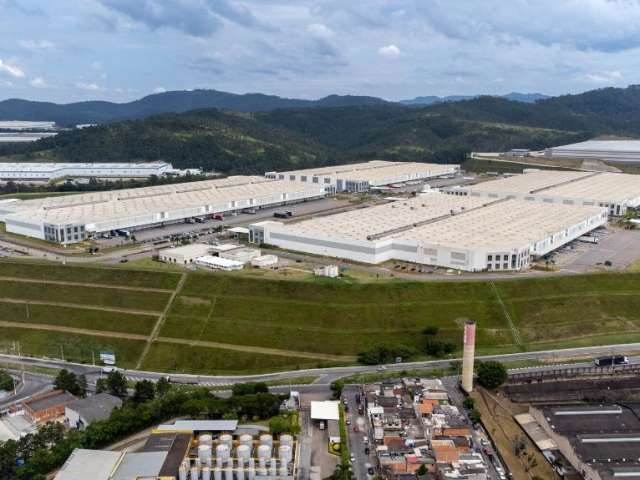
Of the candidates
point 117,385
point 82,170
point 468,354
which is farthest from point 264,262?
point 82,170

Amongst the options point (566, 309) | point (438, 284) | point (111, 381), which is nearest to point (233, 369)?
point (111, 381)

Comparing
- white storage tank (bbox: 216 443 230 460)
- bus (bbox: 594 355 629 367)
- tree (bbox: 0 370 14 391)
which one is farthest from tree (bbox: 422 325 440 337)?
tree (bbox: 0 370 14 391)

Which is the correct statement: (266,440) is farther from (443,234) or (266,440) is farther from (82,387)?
(443,234)

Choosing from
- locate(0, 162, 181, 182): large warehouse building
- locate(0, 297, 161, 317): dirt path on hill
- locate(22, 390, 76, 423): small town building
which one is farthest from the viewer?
locate(0, 162, 181, 182): large warehouse building

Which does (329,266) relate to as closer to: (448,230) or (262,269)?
(262,269)

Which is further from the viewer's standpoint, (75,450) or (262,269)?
(262,269)

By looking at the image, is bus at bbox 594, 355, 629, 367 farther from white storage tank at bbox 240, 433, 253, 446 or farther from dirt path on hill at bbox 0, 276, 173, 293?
dirt path on hill at bbox 0, 276, 173, 293
